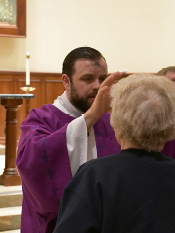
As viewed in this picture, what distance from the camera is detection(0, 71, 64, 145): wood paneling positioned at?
25.6ft

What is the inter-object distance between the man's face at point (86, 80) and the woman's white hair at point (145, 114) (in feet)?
2.53

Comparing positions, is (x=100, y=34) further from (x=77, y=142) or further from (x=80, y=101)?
(x=77, y=142)

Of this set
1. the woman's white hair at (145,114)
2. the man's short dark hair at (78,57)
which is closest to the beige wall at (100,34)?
the man's short dark hair at (78,57)

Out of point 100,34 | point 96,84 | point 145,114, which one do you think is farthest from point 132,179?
point 100,34

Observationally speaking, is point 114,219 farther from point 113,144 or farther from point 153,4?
point 153,4

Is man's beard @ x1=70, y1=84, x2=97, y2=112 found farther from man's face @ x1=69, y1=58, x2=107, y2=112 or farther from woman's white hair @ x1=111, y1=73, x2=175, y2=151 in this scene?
woman's white hair @ x1=111, y1=73, x2=175, y2=151

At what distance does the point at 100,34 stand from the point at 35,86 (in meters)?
1.79

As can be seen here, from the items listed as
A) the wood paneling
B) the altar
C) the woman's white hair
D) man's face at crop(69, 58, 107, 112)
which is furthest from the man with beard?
the wood paneling

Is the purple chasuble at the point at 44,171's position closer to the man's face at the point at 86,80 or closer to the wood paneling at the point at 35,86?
the man's face at the point at 86,80

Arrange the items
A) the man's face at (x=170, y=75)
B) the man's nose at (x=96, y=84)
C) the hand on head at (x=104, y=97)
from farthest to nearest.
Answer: the man's face at (x=170, y=75) → the man's nose at (x=96, y=84) → the hand on head at (x=104, y=97)

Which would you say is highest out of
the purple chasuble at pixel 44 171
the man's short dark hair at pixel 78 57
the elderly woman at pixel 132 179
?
the man's short dark hair at pixel 78 57

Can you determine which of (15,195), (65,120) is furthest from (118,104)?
(15,195)

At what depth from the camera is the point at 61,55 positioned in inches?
327

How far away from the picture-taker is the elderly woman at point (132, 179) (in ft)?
4.33
